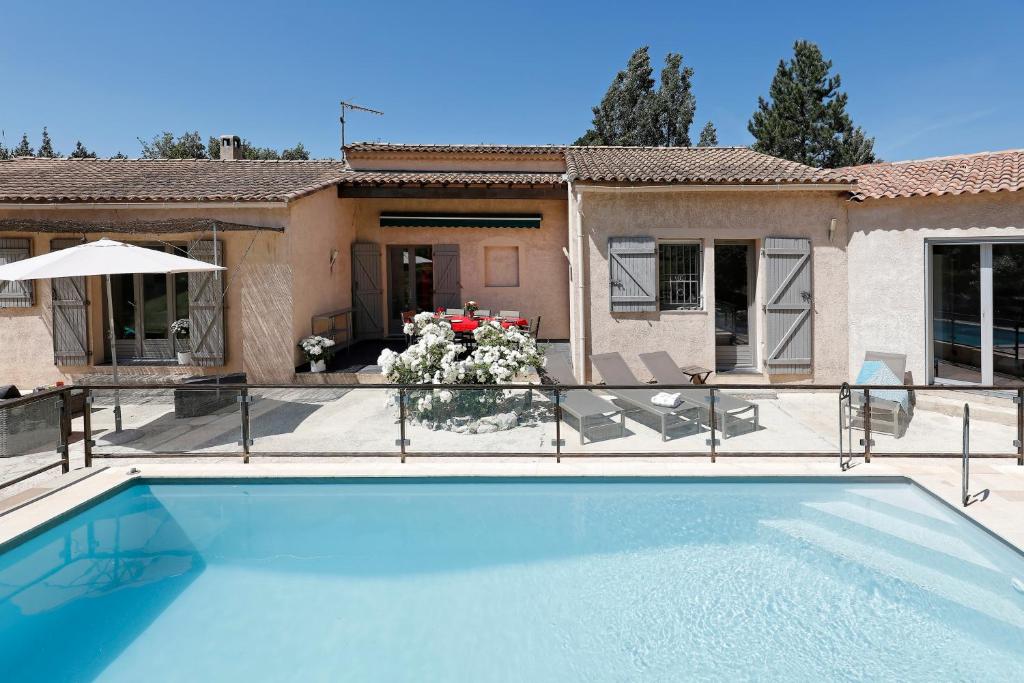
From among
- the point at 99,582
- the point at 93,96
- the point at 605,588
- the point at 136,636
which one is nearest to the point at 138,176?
the point at 99,582

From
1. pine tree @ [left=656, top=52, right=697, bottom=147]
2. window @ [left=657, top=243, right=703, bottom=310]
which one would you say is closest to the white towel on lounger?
window @ [left=657, top=243, right=703, bottom=310]

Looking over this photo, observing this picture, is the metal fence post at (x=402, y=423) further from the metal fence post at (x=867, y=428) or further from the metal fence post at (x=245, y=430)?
the metal fence post at (x=867, y=428)

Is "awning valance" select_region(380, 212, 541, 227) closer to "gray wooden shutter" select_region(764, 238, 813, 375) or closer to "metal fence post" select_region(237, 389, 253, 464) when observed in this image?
"gray wooden shutter" select_region(764, 238, 813, 375)

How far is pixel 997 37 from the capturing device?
947 inches

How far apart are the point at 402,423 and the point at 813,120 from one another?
45.2 metres

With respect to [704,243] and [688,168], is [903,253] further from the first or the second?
[688,168]

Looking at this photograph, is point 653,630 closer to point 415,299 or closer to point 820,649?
point 820,649

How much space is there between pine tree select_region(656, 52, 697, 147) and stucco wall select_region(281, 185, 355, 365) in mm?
39964

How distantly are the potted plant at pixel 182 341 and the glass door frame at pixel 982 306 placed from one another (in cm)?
1719

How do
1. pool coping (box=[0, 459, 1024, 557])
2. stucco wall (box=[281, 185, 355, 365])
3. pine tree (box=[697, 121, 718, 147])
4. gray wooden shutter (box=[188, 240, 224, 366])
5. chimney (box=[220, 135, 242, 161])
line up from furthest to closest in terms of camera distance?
pine tree (box=[697, 121, 718, 147]), chimney (box=[220, 135, 242, 161]), stucco wall (box=[281, 185, 355, 365]), gray wooden shutter (box=[188, 240, 224, 366]), pool coping (box=[0, 459, 1024, 557])

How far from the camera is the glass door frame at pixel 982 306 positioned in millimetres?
11867

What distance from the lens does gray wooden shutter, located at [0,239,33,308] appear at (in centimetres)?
1412

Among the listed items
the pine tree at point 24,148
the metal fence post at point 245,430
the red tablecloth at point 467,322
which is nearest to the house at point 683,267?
the red tablecloth at point 467,322

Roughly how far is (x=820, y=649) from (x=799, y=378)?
32.0 feet
